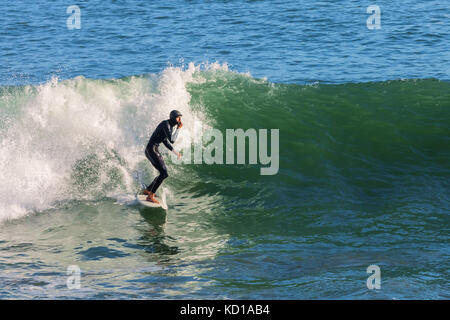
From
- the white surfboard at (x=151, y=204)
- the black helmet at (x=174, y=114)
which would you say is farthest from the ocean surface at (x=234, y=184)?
the black helmet at (x=174, y=114)

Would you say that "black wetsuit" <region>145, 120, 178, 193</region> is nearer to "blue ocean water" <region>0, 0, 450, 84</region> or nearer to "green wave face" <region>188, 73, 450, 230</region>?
"green wave face" <region>188, 73, 450, 230</region>

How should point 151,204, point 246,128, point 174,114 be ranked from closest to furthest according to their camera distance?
point 174,114, point 151,204, point 246,128

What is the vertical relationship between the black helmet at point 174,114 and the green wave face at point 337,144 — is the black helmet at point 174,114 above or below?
above

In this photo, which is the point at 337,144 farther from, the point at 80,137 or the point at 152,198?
the point at 80,137

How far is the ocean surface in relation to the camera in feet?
26.6

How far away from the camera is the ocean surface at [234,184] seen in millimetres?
8094

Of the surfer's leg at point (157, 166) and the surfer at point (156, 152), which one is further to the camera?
the surfer's leg at point (157, 166)

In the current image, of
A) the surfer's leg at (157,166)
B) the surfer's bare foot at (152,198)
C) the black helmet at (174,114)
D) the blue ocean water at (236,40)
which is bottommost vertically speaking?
the surfer's bare foot at (152,198)

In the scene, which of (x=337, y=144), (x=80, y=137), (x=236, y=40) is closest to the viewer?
(x=80, y=137)

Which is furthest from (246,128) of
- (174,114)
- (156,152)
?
(174,114)

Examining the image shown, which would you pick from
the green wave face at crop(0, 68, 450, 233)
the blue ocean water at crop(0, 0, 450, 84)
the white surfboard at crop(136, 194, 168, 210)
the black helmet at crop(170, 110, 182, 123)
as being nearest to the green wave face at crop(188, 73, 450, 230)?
the green wave face at crop(0, 68, 450, 233)

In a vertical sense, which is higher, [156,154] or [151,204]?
[156,154]

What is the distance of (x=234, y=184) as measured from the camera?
482 inches

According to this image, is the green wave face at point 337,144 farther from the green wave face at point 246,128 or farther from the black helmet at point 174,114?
the black helmet at point 174,114
